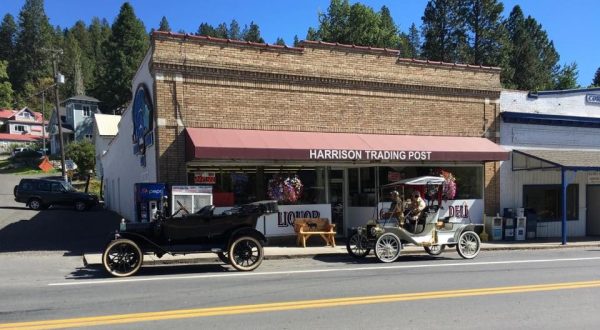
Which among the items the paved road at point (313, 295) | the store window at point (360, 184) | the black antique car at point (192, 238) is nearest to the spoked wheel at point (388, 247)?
the paved road at point (313, 295)

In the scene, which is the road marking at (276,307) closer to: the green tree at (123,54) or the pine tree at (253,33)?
the green tree at (123,54)

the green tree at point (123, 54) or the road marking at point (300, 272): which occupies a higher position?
the green tree at point (123, 54)

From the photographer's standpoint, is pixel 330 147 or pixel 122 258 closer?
pixel 122 258

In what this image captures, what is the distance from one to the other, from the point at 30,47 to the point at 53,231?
110021 millimetres

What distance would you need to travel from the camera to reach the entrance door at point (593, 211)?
21359 mm

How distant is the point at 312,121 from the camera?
647 inches

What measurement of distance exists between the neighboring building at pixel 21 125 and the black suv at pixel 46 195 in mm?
71577

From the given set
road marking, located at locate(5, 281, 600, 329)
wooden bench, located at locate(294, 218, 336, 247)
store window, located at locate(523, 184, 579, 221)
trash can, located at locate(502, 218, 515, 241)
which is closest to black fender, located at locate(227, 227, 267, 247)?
road marking, located at locate(5, 281, 600, 329)

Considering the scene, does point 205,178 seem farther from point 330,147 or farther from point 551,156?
point 551,156

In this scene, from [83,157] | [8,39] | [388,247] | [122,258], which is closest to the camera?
[122,258]

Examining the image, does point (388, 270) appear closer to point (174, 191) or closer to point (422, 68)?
point (174, 191)

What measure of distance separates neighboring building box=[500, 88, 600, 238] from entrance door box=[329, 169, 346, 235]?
620cm

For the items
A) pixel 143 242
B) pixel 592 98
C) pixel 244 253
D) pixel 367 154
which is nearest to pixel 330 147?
pixel 367 154

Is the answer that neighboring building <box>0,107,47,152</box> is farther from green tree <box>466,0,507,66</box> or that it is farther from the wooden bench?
the wooden bench
